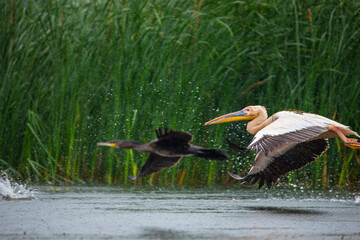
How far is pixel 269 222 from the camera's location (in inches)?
239

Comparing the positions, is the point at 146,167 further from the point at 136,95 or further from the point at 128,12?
the point at 128,12

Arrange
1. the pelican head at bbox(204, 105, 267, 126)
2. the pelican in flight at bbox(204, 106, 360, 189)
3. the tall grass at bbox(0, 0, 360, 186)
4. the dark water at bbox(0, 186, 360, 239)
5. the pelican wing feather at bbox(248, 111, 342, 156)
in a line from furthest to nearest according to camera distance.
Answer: the tall grass at bbox(0, 0, 360, 186)
the pelican head at bbox(204, 105, 267, 126)
the pelican in flight at bbox(204, 106, 360, 189)
the pelican wing feather at bbox(248, 111, 342, 156)
the dark water at bbox(0, 186, 360, 239)

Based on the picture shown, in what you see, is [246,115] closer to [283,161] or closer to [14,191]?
[283,161]

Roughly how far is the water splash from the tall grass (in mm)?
434

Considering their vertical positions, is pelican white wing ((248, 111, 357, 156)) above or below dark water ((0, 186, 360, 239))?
above

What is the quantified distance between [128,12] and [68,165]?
193 cm

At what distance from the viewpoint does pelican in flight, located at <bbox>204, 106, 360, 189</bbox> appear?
667cm

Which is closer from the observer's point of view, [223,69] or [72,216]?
[72,216]

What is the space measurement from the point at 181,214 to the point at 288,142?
1.26 metres

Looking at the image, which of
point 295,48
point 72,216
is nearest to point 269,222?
point 72,216

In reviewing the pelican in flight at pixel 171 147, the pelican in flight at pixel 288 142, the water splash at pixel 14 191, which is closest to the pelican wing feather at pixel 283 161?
the pelican in flight at pixel 288 142

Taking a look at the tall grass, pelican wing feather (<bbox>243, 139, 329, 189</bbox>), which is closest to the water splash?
the tall grass

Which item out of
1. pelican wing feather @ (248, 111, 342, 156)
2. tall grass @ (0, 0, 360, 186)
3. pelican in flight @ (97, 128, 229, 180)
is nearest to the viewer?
pelican in flight @ (97, 128, 229, 180)

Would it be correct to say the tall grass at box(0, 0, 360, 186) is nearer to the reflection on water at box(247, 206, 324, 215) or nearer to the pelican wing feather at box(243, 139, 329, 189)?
the pelican wing feather at box(243, 139, 329, 189)
